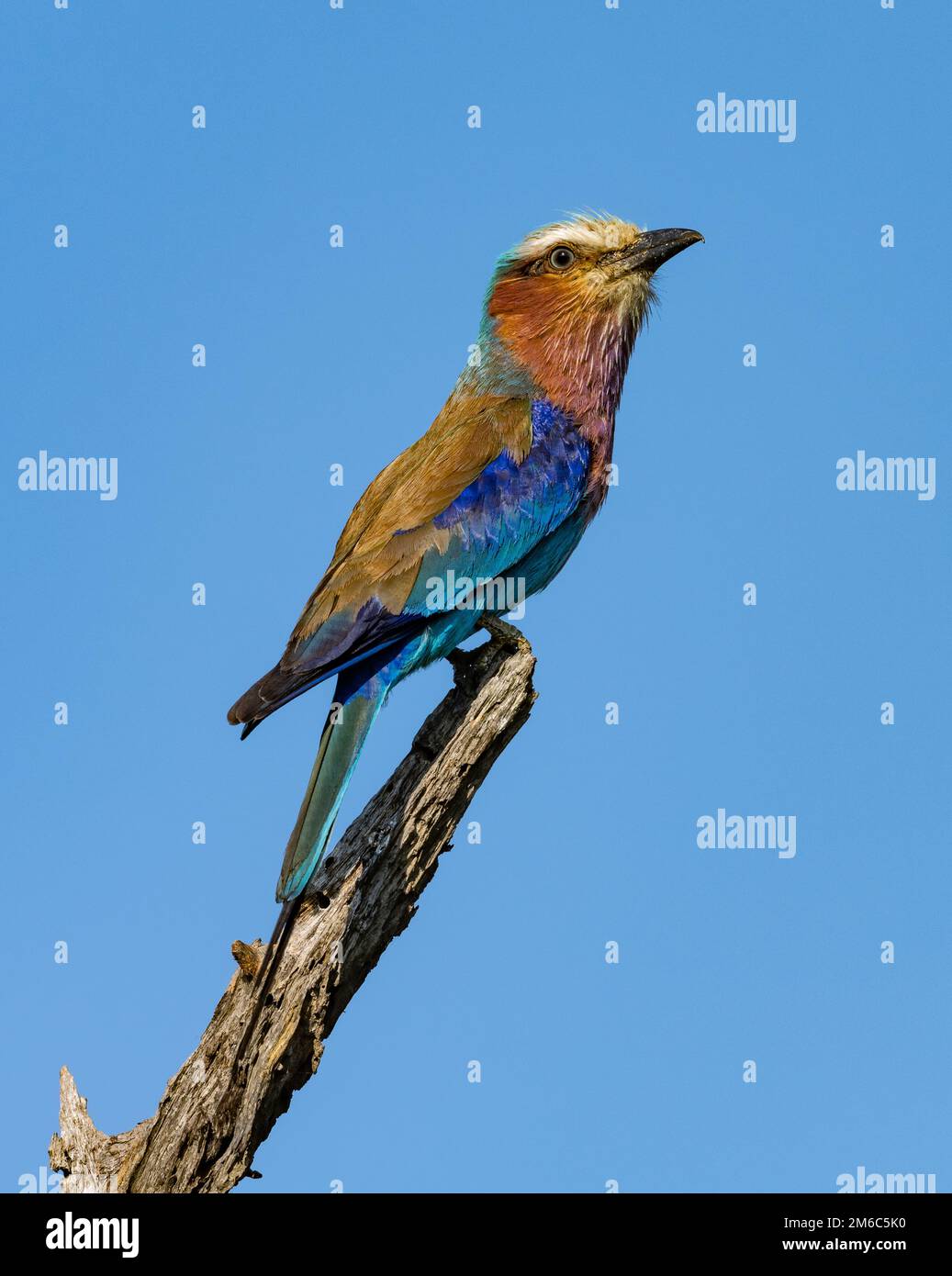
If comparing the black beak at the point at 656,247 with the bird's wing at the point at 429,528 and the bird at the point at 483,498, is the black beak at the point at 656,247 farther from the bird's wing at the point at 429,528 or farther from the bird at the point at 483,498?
the bird's wing at the point at 429,528

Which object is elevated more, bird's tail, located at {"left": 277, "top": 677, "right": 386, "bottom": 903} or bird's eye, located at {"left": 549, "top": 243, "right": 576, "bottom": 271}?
bird's eye, located at {"left": 549, "top": 243, "right": 576, "bottom": 271}

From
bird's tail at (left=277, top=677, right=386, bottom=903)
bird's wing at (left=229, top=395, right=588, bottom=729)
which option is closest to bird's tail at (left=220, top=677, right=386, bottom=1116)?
bird's tail at (left=277, top=677, right=386, bottom=903)

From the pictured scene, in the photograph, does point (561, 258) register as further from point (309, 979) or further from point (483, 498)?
point (309, 979)

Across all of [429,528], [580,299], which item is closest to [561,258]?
[580,299]

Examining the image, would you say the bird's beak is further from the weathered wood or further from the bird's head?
the weathered wood

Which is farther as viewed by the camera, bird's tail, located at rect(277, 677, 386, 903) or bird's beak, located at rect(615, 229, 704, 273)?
bird's beak, located at rect(615, 229, 704, 273)

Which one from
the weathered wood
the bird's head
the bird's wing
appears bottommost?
the weathered wood

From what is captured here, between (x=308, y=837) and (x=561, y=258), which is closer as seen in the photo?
(x=308, y=837)
